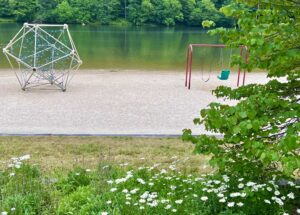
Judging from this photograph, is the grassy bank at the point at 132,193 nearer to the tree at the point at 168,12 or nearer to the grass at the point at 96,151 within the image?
the grass at the point at 96,151

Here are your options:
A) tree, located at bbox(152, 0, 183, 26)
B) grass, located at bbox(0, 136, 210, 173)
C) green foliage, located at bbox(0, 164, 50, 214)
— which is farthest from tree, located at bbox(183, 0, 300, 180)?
tree, located at bbox(152, 0, 183, 26)

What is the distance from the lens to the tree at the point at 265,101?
10.1ft

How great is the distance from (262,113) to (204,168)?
3.11m

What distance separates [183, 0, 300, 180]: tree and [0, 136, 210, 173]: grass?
7.83ft

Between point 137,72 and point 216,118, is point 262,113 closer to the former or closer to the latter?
point 216,118

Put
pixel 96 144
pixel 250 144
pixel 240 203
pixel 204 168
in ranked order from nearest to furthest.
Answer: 1. pixel 250 144
2. pixel 240 203
3. pixel 204 168
4. pixel 96 144

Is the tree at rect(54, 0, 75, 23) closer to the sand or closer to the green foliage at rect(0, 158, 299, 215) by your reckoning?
the sand

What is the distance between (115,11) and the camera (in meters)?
65.9

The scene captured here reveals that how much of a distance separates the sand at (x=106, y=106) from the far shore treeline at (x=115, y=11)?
44.9m

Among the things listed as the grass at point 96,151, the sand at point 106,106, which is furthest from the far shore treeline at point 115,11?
the grass at point 96,151

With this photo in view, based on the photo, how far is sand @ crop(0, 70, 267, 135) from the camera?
9.09 metres

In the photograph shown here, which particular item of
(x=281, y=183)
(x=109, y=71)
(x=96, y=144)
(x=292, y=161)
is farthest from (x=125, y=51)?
(x=292, y=161)

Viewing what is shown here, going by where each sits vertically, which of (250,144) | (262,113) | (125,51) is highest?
(262,113)

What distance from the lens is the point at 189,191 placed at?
4559 mm
